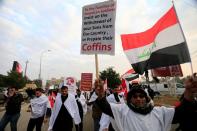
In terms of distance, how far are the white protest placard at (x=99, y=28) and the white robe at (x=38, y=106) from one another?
298cm

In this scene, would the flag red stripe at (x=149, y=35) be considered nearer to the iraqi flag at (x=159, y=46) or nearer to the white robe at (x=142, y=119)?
the iraqi flag at (x=159, y=46)

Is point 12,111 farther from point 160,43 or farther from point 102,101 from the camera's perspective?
point 102,101

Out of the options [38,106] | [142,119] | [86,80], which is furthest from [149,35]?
[142,119]

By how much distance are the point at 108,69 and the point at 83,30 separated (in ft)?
174

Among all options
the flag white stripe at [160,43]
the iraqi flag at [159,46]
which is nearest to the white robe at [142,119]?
the iraqi flag at [159,46]

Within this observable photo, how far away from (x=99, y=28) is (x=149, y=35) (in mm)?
2333

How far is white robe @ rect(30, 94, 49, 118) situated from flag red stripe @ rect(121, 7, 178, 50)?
3.00m

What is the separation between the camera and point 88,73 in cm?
1362

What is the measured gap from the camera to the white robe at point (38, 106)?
357 inches

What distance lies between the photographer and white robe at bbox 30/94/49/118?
9.06 meters

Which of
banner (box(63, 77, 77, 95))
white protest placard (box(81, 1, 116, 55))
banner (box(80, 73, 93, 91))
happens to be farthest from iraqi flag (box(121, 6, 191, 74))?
banner (box(80, 73, 93, 91))

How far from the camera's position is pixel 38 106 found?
9242mm

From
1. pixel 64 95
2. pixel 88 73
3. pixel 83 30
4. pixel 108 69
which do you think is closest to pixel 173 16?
pixel 83 30

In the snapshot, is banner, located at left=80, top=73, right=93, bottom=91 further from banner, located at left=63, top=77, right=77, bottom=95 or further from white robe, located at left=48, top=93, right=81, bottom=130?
white robe, located at left=48, top=93, right=81, bottom=130
